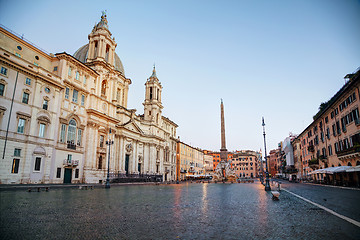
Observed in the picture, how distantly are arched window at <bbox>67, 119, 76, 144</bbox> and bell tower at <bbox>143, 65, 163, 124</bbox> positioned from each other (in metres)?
25.9

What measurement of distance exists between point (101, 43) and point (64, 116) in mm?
16875

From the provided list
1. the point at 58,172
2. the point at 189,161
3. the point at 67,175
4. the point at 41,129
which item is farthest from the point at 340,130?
the point at 189,161

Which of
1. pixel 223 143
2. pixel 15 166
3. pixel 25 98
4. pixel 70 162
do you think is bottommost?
pixel 15 166

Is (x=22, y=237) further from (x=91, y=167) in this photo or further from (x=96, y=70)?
(x=96, y=70)

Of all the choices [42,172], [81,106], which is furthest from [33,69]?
[42,172]

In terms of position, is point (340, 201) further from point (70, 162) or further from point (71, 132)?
point (71, 132)

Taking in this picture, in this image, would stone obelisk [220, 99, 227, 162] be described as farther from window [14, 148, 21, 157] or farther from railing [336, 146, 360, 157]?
window [14, 148, 21, 157]

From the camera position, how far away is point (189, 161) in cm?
7981

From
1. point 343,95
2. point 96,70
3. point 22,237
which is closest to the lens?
point 22,237

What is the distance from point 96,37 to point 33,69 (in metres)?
17.7

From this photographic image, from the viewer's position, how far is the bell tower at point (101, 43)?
137 feet

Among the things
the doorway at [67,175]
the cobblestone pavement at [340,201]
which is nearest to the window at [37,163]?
the doorway at [67,175]

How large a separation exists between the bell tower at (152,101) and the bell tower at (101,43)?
54.3ft

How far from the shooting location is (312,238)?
5.00m
